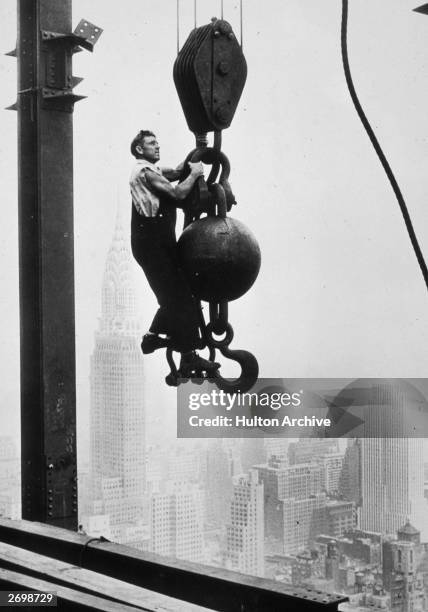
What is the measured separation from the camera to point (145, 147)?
3217 millimetres

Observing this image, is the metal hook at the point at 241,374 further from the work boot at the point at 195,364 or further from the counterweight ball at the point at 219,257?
the counterweight ball at the point at 219,257

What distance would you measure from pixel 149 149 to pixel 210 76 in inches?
15.4

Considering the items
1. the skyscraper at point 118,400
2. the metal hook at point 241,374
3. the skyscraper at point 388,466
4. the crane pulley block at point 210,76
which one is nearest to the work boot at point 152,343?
the metal hook at point 241,374

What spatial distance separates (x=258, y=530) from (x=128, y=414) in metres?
1.29

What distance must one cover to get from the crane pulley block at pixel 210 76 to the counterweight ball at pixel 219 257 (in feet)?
1.11

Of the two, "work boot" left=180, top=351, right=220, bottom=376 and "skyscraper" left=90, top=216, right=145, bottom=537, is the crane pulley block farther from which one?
"skyscraper" left=90, top=216, right=145, bottom=537

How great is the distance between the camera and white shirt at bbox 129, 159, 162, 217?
10.2 feet

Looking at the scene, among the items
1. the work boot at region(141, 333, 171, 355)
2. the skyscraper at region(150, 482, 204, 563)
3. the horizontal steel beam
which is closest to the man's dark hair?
the work boot at region(141, 333, 171, 355)

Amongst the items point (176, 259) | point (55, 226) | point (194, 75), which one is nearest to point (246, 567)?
point (55, 226)

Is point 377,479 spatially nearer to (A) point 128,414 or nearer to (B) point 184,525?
(B) point 184,525

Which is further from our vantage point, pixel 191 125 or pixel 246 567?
pixel 246 567

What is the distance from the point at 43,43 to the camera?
3789mm

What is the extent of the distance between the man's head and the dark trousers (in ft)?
0.69

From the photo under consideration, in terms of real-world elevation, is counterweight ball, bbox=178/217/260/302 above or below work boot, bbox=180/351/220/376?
above
